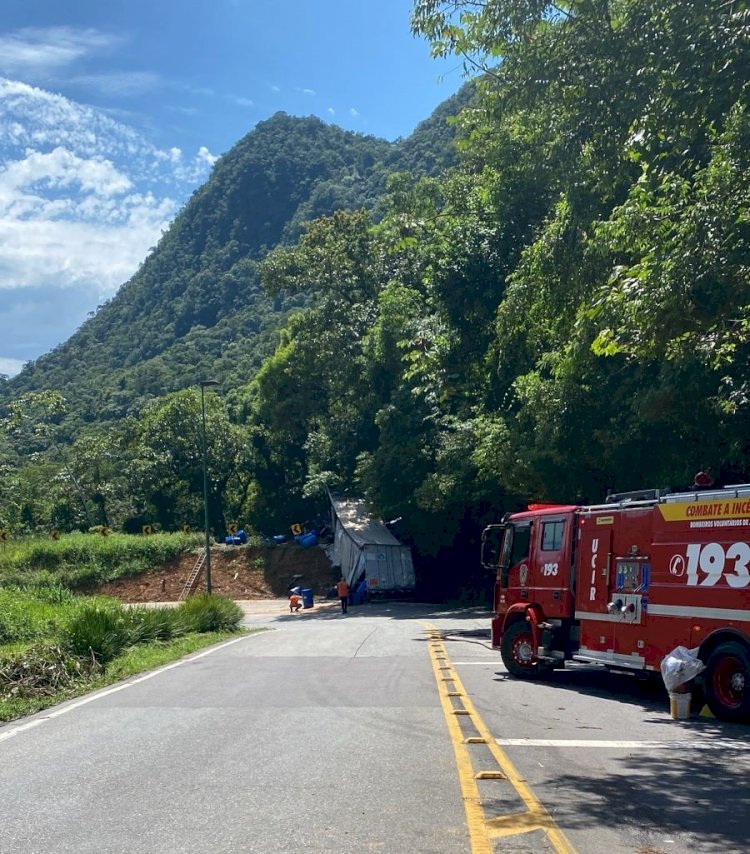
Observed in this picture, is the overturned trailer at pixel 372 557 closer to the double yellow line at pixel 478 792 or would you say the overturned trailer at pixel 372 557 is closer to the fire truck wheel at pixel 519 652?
the fire truck wheel at pixel 519 652

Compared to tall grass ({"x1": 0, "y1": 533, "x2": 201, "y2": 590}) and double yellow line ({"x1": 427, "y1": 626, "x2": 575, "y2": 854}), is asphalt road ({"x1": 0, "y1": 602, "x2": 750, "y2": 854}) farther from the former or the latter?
tall grass ({"x1": 0, "y1": 533, "x2": 201, "y2": 590})

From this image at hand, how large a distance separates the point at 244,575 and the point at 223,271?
117m

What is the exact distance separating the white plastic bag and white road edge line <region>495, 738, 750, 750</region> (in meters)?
1.53

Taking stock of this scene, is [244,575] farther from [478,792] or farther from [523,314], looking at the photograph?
[478,792]

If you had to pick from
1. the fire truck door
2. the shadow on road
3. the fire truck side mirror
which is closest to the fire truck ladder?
the fire truck side mirror

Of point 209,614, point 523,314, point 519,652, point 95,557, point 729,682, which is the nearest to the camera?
point 729,682

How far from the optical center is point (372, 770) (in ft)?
26.0

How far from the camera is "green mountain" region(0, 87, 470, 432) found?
129 meters

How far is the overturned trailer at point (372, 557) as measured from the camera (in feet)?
147

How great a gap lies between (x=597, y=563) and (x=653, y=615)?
1421 mm

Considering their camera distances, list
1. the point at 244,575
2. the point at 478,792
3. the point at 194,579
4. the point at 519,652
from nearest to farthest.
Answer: the point at 478,792, the point at 519,652, the point at 244,575, the point at 194,579

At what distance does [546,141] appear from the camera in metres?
12.4

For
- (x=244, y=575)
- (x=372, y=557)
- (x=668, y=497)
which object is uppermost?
(x=668, y=497)

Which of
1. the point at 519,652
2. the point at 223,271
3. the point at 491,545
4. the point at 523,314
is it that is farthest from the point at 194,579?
the point at 223,271
